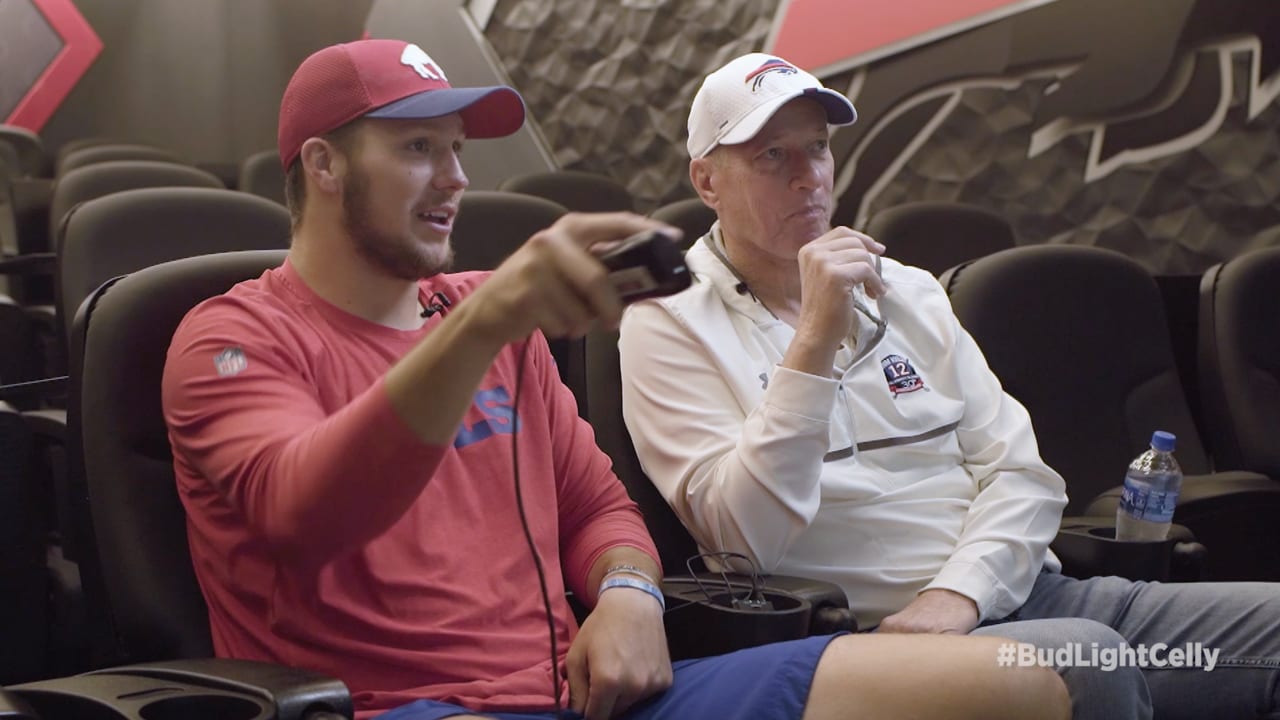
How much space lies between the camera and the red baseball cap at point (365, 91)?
144cm

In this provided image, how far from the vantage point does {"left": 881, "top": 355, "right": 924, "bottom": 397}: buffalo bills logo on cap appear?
1.81m

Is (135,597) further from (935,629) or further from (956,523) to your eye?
(956,523)

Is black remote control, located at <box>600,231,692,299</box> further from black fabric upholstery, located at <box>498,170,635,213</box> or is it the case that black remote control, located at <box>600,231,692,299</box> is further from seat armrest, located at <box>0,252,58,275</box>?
black fabric upholstery, located at <box>498,170,635,213</box>

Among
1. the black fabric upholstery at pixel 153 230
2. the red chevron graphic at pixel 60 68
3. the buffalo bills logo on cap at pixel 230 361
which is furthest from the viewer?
the red chevron graphic at pixel 60 68

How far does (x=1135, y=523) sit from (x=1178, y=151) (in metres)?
2.00

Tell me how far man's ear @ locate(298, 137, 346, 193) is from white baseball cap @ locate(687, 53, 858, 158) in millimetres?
627

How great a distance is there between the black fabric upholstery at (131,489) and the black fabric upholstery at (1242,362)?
6.31ft

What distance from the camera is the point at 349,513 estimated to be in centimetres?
108

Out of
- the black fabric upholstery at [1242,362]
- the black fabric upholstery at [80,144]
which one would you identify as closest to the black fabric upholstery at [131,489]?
the black fabric upholstery at [1242,362]

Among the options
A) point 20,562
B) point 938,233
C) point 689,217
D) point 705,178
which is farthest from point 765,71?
point 689,217

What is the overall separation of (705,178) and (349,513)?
106 cm

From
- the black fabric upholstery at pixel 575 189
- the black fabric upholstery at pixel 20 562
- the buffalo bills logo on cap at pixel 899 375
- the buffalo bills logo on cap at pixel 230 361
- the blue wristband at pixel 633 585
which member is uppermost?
the buffalo bills logo on cap at pixel 230 361

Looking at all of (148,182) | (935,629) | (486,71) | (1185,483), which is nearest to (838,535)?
(935,629)

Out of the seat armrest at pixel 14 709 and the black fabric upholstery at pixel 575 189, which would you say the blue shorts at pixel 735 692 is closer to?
the seat armrest at pixel 14 709
